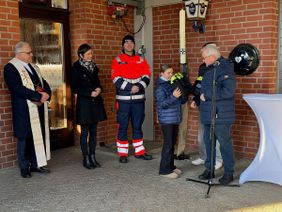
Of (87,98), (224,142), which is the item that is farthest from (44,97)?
(224,142)

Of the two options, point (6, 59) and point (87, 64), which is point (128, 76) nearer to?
point (87, 64)

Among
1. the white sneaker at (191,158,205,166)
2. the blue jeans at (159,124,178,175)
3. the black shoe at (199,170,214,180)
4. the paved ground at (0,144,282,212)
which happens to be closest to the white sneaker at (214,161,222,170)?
the paved ground at (0,144,282,212)

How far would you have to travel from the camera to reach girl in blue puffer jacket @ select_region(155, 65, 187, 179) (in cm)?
419

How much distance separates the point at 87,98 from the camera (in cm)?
479

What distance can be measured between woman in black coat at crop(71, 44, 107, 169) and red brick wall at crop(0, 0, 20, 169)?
86cm

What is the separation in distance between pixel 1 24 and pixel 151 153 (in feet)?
9.09

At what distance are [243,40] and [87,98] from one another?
2.28 metres

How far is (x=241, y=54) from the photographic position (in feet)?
16.5

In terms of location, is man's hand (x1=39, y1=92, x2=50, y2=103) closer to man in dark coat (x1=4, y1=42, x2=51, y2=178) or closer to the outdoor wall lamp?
man in dark coat (x1=4, y1=42, x2=51, y2=178)

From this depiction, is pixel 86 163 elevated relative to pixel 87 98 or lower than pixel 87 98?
lower

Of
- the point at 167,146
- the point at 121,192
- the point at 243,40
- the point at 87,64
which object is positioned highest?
the point at 243,40

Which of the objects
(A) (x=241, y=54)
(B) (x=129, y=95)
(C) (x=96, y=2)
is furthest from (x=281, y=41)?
(C) (x=96, y=2)

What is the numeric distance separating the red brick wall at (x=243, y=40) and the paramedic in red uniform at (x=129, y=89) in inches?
40.3

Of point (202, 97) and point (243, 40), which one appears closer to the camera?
point (202, 97)
